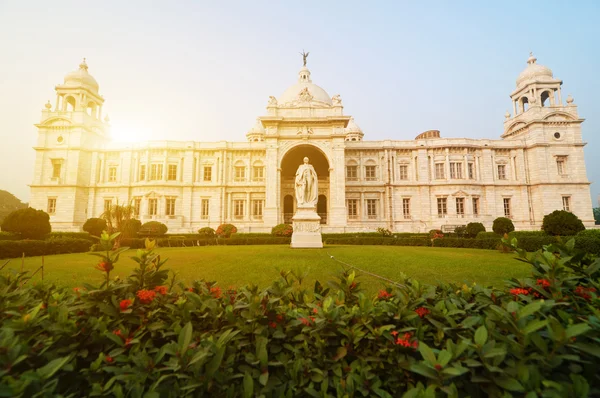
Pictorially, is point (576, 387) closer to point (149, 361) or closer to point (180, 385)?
point (180, 385)

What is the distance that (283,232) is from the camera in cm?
2497

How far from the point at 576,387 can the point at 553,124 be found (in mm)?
47870

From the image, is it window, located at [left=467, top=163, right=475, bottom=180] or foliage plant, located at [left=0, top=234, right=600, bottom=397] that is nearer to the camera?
foliage plant, located at [left=0, top=234, right=600, bottom=397]

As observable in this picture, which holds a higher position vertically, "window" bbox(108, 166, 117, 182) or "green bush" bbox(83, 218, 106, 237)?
"window" bbox(108, 166, 117, 182)

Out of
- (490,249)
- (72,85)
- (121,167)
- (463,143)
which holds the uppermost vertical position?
(72,85)

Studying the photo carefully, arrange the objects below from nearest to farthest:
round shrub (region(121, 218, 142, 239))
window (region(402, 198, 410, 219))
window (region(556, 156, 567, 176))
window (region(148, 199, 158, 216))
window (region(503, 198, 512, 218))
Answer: round shrub (region(121, 218, 142, 239)) < window (region(556, 156, 567, 176)) < window (region(503, 198, 512, 218)) < window (region(402, 198, 410, 219)) < window (region(148, 199, 158, 216))

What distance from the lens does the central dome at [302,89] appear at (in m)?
42.6

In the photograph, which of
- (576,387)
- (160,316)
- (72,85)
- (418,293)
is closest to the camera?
(576,387)

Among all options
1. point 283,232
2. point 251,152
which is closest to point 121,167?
point 251,152

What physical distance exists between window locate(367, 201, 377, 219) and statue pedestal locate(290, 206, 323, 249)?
23.8 meters

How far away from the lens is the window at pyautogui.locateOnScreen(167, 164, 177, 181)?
39031 millimetres

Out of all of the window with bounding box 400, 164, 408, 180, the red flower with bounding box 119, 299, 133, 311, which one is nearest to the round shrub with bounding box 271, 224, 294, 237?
the window with bounding box 400, 164, 408, 180

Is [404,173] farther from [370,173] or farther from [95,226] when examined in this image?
[95,226]

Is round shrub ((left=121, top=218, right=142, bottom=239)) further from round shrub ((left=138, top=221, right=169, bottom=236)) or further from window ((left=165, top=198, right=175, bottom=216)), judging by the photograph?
window ((left=165, top=198, right=175, bottom=216))
